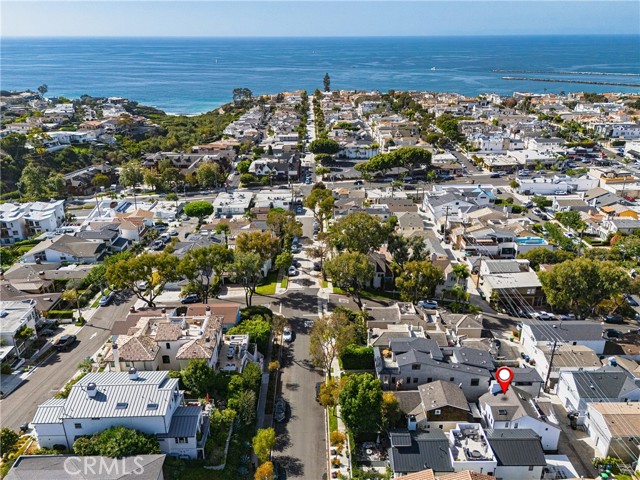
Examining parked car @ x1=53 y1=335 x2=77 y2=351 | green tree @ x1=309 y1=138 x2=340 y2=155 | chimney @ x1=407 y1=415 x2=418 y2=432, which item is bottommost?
parked car @ x1=53 y1=335 x2=77 y2=351

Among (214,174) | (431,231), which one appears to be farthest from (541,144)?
(214,174)

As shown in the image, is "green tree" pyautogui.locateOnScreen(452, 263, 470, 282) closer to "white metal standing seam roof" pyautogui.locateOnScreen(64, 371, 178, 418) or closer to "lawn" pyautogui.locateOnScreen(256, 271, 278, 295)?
"lawn" pyautogui.locateOnScreen(256, 271, 278, 295)

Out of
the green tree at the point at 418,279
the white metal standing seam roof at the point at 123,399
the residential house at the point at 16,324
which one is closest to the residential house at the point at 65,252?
the residential house at the point at 16,324

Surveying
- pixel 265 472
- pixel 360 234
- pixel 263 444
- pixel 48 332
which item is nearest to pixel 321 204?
pixel 360 234

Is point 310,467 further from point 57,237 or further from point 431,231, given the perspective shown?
point 57,237

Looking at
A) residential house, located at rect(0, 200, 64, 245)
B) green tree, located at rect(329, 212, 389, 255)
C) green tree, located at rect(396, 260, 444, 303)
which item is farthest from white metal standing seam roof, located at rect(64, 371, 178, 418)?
residential house, located at rect(0, 200, 64, 245)
